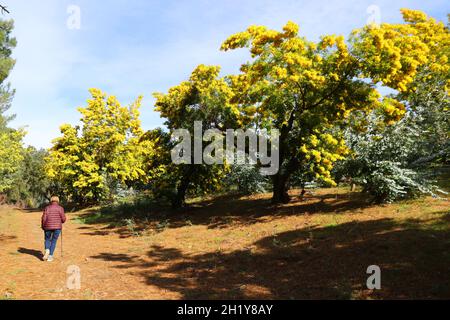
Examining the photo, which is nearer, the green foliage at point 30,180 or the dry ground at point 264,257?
the dry ground at point 264,257

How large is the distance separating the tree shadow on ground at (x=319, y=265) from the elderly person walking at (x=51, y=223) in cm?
184

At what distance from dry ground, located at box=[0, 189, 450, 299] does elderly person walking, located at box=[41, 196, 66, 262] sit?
0.60 m

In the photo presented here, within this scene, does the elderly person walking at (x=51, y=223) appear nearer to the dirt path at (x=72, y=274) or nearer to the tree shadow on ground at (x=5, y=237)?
the dirt path at (x=72, y=274)

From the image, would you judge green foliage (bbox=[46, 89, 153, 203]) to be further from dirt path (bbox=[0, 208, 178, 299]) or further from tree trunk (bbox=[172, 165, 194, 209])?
dirt path (bbox=[0, 208, 178, 299])

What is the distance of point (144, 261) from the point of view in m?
11.6

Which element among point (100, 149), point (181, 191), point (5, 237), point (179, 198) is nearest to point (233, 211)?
point (181, 191)

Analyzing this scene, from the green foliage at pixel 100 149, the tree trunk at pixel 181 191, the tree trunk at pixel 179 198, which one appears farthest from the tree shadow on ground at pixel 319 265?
the green foliage at pixel 100 149

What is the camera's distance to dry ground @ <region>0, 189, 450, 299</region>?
7788 millimetres

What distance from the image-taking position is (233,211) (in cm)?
1875

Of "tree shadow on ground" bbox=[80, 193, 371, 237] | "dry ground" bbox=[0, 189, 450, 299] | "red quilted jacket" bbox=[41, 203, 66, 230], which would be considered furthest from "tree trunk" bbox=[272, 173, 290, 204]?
"red quilted jacket" bbox=[41, 203, 66, 230]

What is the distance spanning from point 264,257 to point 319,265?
1.92 m

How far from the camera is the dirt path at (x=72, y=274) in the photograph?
7.84m

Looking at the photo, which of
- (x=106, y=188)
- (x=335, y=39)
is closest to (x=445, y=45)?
(x=335, y=39)
